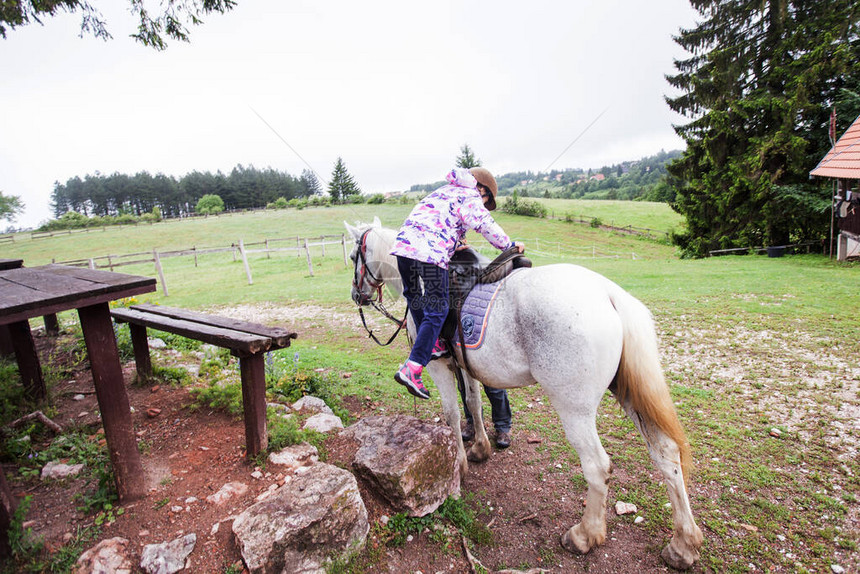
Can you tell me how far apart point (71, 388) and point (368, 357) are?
367 cm

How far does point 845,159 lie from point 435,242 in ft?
52.0

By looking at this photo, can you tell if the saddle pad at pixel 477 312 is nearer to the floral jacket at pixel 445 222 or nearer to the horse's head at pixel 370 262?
the floral jacket at pixel 445 222

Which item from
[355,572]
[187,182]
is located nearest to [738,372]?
[355,572]

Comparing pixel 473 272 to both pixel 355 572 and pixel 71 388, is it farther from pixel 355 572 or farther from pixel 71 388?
pixel 71 388

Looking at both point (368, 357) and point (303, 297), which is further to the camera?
point (303, 297)

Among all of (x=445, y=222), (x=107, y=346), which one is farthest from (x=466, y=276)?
(x=107, y=346)

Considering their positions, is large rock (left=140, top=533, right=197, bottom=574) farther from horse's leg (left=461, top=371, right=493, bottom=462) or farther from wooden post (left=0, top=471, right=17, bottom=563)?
horse's leg (left=461, top=371, right=493, bottom=462)

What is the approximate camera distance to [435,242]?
2795 millimetres

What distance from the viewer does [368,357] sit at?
626 cm

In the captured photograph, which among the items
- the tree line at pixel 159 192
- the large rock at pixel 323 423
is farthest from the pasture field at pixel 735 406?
the tree line at pixel 159 192

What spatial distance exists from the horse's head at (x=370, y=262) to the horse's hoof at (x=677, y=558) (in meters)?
2.84

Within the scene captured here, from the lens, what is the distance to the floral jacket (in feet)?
9.15

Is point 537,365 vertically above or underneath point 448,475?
above

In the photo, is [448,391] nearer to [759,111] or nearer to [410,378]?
[410,378]
